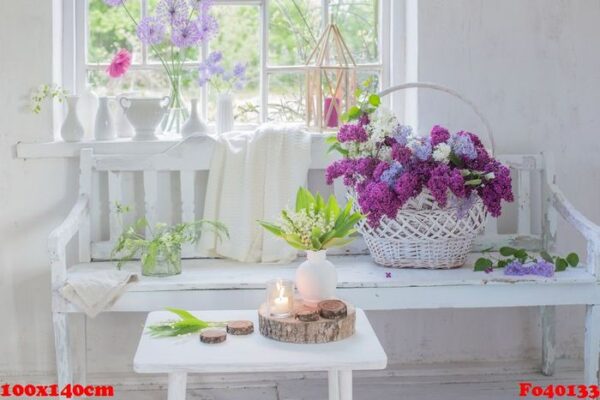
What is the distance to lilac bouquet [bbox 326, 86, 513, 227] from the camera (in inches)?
109

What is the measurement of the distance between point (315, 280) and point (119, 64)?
4.59ft

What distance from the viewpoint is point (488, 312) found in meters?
3.47

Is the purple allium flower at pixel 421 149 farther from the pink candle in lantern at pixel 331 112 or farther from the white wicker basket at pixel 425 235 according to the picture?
the pink candle in lantern at pixel 331 112

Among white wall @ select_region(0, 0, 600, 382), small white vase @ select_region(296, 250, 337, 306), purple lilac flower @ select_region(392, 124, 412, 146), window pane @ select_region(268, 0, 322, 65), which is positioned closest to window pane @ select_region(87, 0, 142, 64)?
white wall @ select_region(0, 0, 600, 382)

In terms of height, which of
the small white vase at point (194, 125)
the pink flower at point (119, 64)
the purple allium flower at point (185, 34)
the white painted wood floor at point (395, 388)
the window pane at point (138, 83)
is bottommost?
the white painted wood floor at point (395, 388)

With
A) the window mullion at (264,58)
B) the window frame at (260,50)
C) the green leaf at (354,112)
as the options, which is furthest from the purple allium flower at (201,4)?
the green leaf at (354,112)

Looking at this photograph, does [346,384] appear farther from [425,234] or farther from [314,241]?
[425,234]

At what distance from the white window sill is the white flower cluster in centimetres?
91

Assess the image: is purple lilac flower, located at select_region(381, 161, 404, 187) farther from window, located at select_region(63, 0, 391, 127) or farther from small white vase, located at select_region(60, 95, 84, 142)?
small white vase, located at select_region(60, 95, 84, 142)

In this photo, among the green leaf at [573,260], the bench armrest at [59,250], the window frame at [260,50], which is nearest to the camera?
the bench armrest at [59,250]

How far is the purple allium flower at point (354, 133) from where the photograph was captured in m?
2.93

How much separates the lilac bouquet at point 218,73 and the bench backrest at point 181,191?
1.00 feet

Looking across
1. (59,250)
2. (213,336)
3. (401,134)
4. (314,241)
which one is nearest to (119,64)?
(59,250)

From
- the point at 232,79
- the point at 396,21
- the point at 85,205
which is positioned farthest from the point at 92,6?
the point at 396,21
